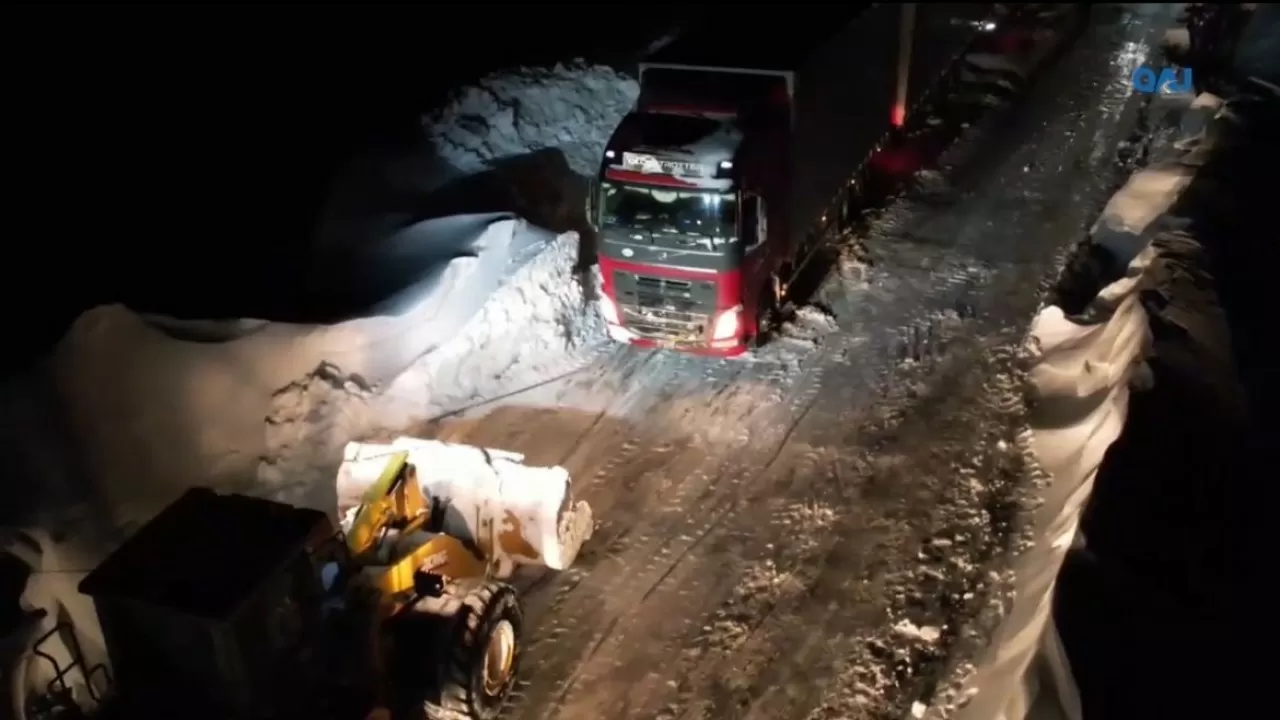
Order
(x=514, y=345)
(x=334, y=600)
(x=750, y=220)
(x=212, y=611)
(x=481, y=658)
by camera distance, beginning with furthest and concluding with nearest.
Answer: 1. (x=514, y=345)
2. (x=750, y=220)
3. (x=481, y=658)
4. (x=334, y=600)
5. (x=212, y=611)

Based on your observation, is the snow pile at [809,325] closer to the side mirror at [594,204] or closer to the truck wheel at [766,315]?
Result: the truck wheel at [766,315]

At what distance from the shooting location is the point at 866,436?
11.4 metres

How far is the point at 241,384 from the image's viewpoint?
10.9m

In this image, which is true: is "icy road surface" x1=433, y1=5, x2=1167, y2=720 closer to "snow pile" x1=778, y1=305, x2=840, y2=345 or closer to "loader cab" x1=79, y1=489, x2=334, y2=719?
"snow pile" x1=778, y1=305, x2=840, y2=345

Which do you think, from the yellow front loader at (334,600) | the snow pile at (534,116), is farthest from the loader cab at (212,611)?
the snow pile at (534,116)

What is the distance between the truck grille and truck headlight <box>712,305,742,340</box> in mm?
131

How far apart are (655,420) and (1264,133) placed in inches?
450

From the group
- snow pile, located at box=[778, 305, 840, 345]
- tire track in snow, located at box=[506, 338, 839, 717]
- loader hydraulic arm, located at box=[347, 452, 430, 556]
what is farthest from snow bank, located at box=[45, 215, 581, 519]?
snow pile, located at box=[778, 305, 840, 345]

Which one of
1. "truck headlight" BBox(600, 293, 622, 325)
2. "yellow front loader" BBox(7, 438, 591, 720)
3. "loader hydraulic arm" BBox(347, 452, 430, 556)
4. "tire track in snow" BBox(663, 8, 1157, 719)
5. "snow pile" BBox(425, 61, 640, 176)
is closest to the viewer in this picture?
"yellow front loader" BBox(7, 438, 591, 720)

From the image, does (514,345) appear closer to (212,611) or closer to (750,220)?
(750,220)

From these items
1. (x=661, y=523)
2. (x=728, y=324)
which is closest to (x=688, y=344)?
(x=728, y=324)

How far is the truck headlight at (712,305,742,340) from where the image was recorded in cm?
1190

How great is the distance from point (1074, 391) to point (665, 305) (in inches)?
174

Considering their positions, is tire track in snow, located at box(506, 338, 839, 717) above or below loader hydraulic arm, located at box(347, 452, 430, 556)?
below
